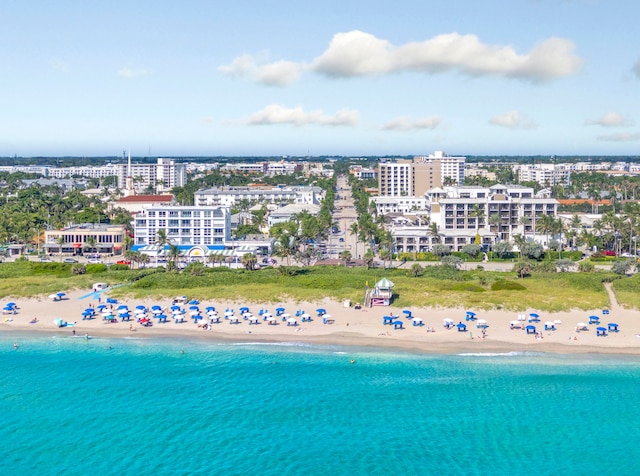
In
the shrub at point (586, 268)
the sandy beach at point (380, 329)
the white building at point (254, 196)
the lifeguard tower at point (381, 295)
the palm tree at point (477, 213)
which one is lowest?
the sandy beach at point (380, 329)

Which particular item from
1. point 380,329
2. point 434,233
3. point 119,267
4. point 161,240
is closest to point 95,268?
point 119,267

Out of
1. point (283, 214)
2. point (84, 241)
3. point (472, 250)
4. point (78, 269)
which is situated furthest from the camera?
point (283, 214)

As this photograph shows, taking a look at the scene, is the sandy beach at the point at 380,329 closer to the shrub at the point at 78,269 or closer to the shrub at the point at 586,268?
the shrub at the point at 78,269

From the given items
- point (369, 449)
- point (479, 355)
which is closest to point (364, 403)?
point (369, 449)

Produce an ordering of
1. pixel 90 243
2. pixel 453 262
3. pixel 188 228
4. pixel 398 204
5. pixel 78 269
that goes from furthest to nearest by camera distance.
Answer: pixel 398 204 → pixel 188 228 → pixel 90 243 → pixel 453 262 → pixel 78 269

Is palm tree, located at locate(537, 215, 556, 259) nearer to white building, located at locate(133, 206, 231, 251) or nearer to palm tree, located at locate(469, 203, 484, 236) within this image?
palm tree, located at locate(469, 203, 484, 236)

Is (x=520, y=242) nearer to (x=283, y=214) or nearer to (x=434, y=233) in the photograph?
(x=434, y=233)

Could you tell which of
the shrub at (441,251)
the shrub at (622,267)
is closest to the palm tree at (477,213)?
the shrub at (441,251)
